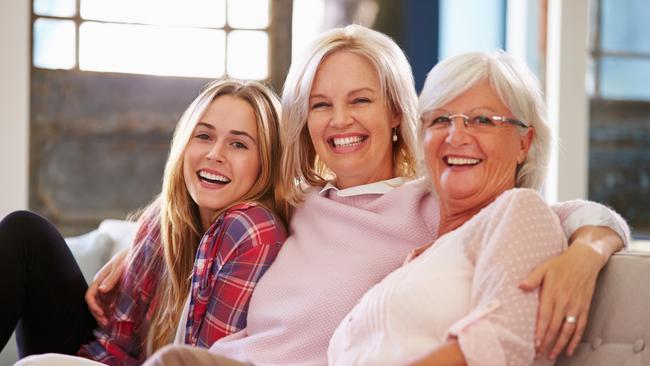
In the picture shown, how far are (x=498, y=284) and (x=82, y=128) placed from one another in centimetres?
339

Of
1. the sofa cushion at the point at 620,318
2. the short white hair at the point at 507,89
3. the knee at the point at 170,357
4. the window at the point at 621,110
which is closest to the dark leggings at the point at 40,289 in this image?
the knee at the point at 170,357

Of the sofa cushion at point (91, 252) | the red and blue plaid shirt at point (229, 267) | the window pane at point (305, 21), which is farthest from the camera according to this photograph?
the window pane at point (305, 21)

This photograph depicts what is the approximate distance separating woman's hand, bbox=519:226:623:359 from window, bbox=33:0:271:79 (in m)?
3.24

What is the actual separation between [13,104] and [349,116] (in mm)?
2632

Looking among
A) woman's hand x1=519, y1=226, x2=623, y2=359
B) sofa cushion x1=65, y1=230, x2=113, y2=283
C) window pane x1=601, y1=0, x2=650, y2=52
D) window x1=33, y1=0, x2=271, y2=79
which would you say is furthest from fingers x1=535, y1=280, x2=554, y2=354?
window pane x1=601, y1=0, x2=650, y2=52

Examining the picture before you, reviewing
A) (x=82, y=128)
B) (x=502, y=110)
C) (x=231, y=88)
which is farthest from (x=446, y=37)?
(x=502, y=110)

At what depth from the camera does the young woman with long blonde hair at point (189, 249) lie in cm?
194

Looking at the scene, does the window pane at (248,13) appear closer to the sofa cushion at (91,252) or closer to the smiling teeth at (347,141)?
the sofa cushion at (91,252)

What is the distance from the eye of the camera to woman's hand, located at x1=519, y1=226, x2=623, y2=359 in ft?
4.35

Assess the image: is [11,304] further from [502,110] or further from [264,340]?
[502,110]

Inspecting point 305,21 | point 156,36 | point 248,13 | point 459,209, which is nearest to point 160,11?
point 156,36

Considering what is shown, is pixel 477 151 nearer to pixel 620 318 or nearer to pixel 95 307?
pixel 620 318

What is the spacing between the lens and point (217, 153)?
6.80ft

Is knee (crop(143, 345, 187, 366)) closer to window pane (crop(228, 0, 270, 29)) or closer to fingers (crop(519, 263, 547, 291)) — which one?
fingers (crop(519, 263, 547, 291))
